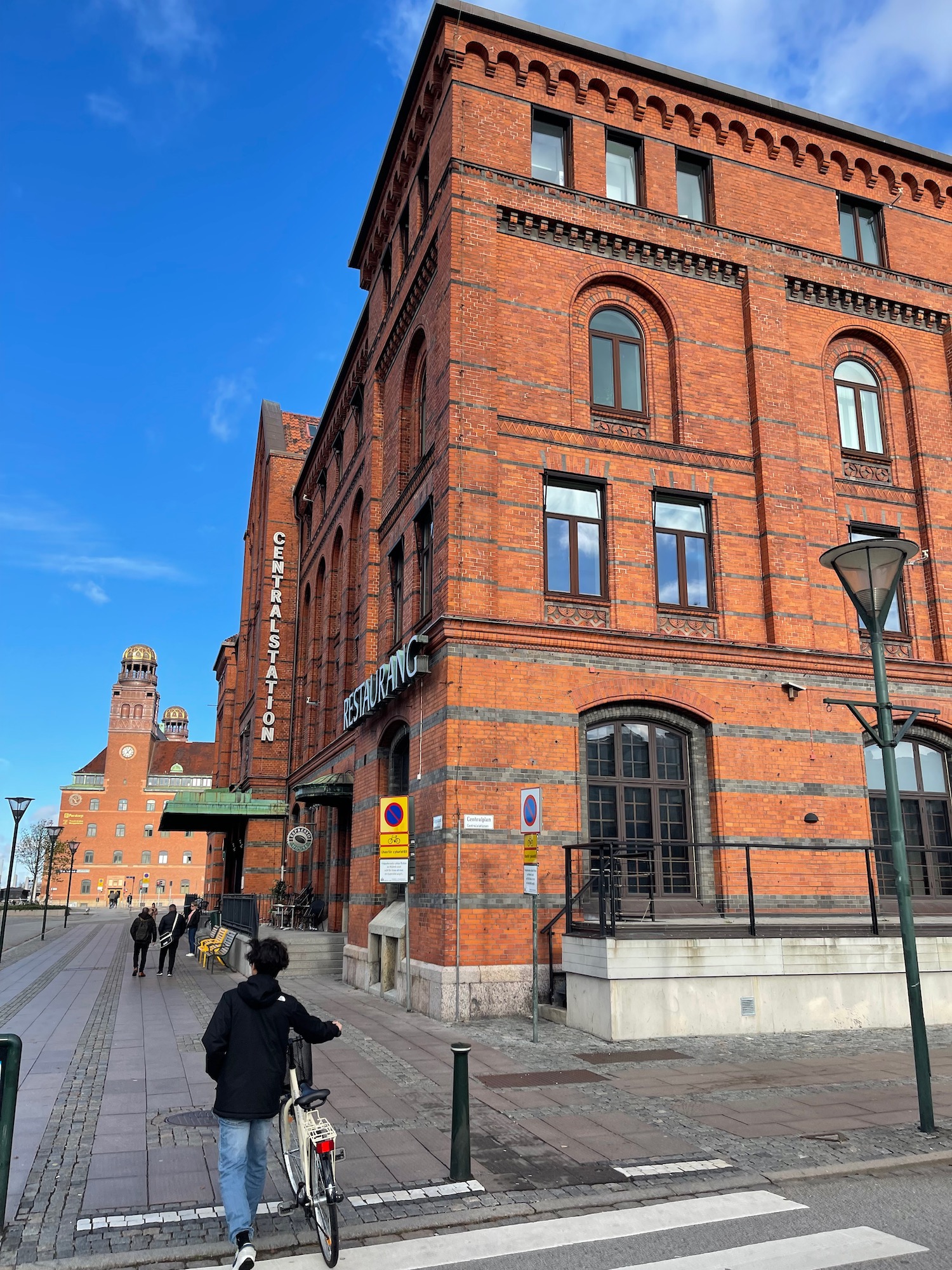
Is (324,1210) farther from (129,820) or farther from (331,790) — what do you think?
(129,820)

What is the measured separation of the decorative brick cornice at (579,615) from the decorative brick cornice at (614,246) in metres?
6.74

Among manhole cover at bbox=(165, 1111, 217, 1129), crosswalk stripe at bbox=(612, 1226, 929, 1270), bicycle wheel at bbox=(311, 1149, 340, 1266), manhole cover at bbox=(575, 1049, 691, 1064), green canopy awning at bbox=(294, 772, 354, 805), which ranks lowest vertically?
manhole cover at bbox=(165, 1111, 217, 1129)

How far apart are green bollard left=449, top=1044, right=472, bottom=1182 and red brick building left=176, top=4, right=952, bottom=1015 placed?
733 cm

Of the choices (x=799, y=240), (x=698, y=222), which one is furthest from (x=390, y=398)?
(x=799, y=240)

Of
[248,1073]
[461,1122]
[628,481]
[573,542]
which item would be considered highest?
[628,481]

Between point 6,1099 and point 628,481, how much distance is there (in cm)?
1362

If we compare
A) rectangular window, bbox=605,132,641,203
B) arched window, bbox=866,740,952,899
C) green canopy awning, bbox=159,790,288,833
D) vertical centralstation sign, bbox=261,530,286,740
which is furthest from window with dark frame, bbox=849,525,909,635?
vertical centralstation sign, bbox=261,530,286,740

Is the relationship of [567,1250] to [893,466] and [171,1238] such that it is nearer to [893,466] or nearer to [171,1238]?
[171,1238]

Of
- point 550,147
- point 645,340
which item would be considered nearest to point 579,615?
point 645,340

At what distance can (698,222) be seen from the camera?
18.5m

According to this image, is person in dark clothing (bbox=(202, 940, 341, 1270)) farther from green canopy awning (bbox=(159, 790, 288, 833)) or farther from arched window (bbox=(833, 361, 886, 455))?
green canopy awning (bbox=(159, 790, 288, 833))

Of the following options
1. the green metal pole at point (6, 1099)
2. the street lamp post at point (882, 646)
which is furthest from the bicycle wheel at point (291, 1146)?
the street lamp post at point (882, 646)

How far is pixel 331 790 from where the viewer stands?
21.2 meters

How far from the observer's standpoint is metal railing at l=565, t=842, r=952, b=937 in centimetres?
1449
